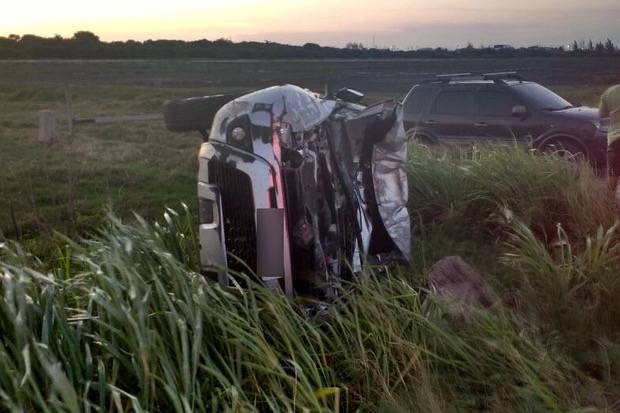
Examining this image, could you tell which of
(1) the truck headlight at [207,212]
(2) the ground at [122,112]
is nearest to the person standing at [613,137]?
(2) the ground at [122,112]

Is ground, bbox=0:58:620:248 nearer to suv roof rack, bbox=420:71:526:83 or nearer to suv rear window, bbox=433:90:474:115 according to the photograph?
suv rear window, bbox=433:90:474:115

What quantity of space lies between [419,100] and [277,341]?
33.1ft

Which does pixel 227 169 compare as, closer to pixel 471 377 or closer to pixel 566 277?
pixel 471 377

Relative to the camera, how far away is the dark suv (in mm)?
12750

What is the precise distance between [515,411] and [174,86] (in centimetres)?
3960

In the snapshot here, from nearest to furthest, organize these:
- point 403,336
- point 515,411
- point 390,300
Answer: point 515,411
point 403,336
point 390,300

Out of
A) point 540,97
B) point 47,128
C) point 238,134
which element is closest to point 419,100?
point 540,97

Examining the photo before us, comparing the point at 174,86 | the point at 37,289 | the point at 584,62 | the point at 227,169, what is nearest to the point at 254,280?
the point at 227,169

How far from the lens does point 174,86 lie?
41.9m

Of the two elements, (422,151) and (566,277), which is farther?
(422,151)

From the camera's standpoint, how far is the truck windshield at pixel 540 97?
13156mm

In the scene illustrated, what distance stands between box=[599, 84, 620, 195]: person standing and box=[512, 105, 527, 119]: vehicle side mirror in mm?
5407

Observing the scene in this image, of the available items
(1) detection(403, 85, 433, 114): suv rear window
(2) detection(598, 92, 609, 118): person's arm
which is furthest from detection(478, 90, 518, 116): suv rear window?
(2) detection(598, 92, 609, 118): person's arm

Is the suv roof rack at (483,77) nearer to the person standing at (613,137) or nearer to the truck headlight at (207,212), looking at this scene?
the person standing at (613,137)
